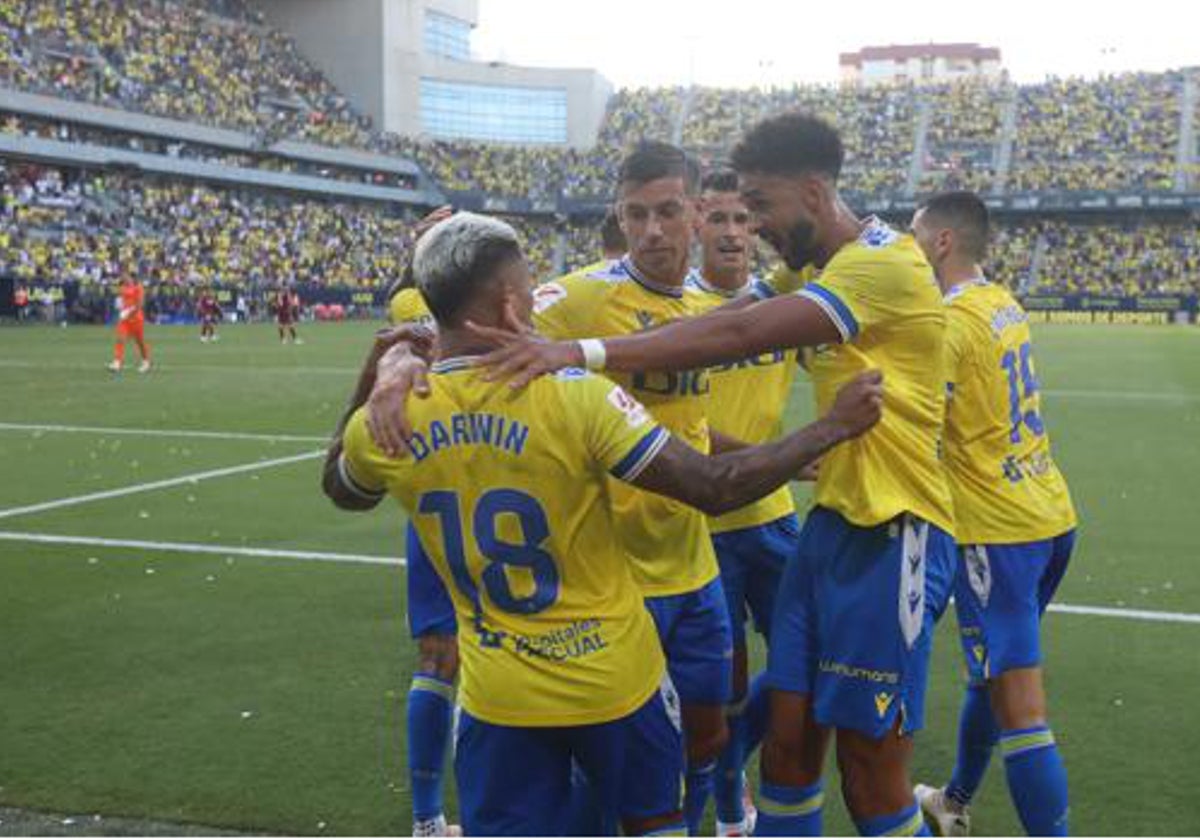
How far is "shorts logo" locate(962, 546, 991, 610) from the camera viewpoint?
15.4 feet

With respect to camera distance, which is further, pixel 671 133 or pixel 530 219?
pixel 671 133

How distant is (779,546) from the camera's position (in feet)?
17.0

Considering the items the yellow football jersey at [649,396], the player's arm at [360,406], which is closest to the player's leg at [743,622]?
the yellow football jersey at [649,396]

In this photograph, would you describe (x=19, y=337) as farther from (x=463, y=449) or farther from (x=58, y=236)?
(x=463, y=449)

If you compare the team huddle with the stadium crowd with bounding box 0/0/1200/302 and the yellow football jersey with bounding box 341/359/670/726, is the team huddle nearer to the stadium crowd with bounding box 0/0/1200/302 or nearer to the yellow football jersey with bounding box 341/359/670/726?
the yellow football jersey with bounding box 341/359/670/726

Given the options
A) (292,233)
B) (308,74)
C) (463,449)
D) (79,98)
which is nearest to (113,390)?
(463,449)

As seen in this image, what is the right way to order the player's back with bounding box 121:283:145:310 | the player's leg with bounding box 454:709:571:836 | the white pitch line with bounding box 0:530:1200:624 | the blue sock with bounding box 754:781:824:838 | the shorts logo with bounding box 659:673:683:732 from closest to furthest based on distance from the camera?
the player's leg with bounding box 454:709:571:836 → the shorts logo with bounding box 659:673:683:732 → the blue sock with bounding box 754:781:824:838 → the white pitch line with bounding box 0:530:1200:624 → the player's back with bounding box 121:283:145:310

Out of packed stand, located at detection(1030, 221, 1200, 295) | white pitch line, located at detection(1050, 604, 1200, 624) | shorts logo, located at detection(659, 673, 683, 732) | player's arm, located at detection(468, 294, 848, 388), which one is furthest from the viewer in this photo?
packed stand, located at detection(1030, 221, 1200, 295)

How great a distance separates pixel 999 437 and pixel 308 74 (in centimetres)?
7450

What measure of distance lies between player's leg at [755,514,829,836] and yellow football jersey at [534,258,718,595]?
53 centimetres

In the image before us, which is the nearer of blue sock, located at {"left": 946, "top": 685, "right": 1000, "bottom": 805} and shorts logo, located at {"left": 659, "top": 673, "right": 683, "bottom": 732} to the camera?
shorts logo, located at {"left": 659, "top": 673, "right": 683, "bottom": 732}

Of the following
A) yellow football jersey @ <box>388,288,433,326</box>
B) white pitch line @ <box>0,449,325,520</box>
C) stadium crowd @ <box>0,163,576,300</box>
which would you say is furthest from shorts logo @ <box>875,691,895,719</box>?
stadium crowd @ <box>0,163,576,300</box>

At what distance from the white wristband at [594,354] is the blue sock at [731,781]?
79.2 inches

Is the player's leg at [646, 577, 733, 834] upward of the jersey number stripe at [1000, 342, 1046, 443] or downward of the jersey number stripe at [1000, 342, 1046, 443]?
downward
